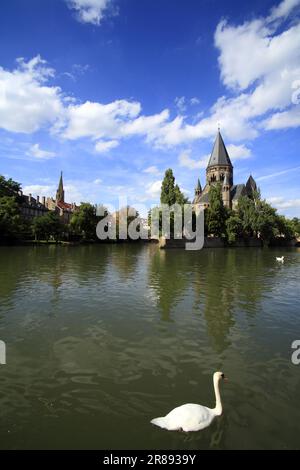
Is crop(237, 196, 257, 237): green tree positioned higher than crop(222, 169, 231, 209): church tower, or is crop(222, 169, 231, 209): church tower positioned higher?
crop(222, 169, 231, 209): church tower

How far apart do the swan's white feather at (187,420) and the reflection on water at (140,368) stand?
0.27 m

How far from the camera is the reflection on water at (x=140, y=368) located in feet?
21.4

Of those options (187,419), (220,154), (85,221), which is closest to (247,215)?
(220,154)

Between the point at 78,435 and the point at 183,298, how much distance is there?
12898 millimetres

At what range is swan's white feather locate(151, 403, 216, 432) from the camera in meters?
6.25

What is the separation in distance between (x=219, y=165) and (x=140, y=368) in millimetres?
128530

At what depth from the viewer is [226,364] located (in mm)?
9773

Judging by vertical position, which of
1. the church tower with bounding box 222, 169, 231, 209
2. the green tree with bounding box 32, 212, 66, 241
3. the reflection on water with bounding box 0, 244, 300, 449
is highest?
the church tower with bounding box 222, 169, 231, 209

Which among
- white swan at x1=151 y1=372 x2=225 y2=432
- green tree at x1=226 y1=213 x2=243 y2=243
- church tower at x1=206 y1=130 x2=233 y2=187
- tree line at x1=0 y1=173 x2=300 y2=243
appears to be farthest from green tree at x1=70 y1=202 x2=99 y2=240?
white swan at x1=151 y1=372 x2=225 y2=432

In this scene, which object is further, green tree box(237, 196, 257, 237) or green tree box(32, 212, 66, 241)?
green tree box(237, 196, 257, 237)

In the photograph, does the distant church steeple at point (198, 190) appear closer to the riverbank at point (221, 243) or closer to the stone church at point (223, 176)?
the stone church at point (223, 176)

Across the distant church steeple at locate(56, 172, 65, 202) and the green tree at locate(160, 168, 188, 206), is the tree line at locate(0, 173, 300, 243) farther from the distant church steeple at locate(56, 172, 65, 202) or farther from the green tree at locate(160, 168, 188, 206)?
the distant church steeple at locate(56, 172, 65, 202)

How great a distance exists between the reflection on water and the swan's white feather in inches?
10.8

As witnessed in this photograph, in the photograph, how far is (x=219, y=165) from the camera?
425 ft
